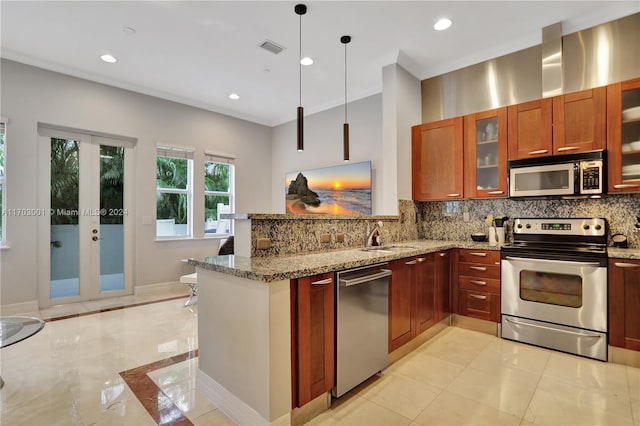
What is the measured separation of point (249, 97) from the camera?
5270 millimetres

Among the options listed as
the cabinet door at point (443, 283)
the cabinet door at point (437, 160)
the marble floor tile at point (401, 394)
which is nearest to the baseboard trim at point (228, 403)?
the marble floor tile at point (401, 394)

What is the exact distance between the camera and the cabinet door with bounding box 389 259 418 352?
2555 millimetres

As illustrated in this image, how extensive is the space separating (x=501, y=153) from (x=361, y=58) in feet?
6.46

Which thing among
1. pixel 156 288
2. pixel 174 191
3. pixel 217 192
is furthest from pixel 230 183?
pixel 156 288

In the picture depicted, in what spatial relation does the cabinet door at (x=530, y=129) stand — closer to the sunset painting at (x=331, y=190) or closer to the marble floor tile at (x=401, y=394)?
the sunset painting at (x=331, y=190)

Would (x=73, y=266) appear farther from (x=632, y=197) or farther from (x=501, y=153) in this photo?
(x=632, y=197)

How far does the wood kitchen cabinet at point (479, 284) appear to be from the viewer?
10.5 ft

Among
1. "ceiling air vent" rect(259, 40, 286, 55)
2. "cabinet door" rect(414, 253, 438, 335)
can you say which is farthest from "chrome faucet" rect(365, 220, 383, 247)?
"ceiling air vent" rect(259, 40, 286, 55)

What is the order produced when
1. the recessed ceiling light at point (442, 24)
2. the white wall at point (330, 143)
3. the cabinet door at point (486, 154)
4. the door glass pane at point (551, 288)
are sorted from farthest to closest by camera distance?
the white wall at point (330, 143) → the cabinet door at point (486, 154) → the recessed ceiling light at point (442, 24) → the door glass pane at point (551, 288)

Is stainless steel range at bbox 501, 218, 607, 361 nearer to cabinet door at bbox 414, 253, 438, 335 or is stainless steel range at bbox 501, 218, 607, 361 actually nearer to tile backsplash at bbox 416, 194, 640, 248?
tile backsplash at bbox 416, 194, 640, 248

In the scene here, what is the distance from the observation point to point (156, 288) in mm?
4957

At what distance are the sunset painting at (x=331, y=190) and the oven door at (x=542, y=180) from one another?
6.76ft

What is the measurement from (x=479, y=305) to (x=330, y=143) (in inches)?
137

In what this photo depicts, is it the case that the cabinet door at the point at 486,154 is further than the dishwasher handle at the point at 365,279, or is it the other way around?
the cabinet door at the point at 486,154
